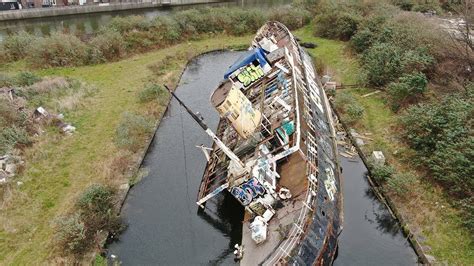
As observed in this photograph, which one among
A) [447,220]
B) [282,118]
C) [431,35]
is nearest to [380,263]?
[447,220]

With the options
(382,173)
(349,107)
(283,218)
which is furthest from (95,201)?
(349,107)

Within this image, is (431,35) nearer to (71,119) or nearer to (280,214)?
(280,214)

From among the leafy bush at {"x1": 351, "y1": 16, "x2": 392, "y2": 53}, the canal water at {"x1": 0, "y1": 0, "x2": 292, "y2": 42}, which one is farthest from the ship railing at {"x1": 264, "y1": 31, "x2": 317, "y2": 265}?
the canal water at {"x1": 0, "y1": 0, "x2": 292, "y2": 42}

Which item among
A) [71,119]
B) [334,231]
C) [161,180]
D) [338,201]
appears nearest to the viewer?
[334,231]

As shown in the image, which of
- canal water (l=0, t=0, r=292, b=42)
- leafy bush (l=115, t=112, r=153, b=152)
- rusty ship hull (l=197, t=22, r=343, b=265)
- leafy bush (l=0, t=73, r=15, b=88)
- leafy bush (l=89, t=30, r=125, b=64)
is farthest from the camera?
canal water (l=0, t=0, r=292, b=42)

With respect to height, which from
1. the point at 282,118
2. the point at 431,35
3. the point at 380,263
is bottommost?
the point at 380,263

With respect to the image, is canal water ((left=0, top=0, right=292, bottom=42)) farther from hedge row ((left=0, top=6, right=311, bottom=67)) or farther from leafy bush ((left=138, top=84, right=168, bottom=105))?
leafy bush ((left=138, top=84, right=168, bottom=105))
